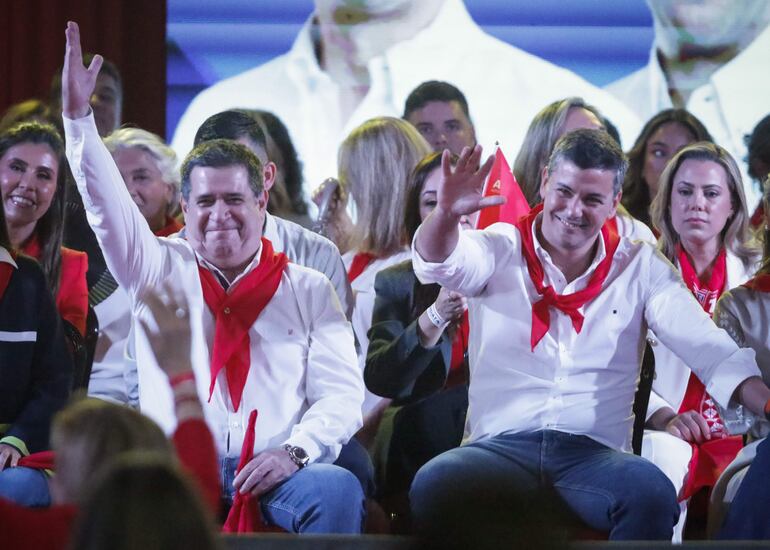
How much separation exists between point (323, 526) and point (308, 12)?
2843mm

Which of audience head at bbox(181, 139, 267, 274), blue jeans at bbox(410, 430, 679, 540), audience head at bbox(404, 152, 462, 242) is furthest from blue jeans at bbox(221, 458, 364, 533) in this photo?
audience head at bbox(404, 152, 462, 242)

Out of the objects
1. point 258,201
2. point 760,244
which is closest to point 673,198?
point 760,244

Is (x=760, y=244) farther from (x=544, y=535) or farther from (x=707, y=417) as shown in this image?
(x=544, y=535)

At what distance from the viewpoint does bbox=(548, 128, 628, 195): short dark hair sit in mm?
3459

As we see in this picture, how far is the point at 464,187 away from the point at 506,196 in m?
0.86

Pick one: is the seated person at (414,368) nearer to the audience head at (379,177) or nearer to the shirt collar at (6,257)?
the audience head at (379,177)

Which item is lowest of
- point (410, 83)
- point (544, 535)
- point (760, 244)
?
point (544, 535)

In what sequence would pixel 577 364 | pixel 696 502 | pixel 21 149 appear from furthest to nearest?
pixel 21 149, pixel 696 502, pixel 577 364

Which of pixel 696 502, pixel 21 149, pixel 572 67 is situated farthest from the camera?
pixel 572 67

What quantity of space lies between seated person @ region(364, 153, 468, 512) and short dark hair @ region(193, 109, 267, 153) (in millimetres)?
702

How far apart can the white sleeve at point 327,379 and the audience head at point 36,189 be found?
816mm

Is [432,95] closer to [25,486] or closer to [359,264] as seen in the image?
[359,264]

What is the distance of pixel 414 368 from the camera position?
11.8 ft

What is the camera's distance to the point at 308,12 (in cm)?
543
